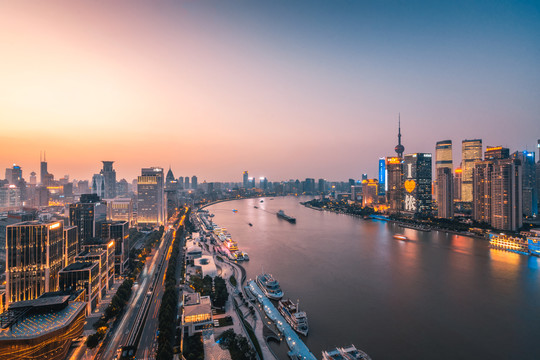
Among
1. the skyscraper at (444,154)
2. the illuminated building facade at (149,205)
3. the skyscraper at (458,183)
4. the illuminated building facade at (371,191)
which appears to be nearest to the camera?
the illuminated building facade at (149,205)

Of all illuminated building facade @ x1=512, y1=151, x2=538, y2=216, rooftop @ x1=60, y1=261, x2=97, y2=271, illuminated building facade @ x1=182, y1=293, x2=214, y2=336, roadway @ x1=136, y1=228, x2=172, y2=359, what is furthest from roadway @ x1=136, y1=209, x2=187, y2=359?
illuminated building facade @ x1=512, y1=151, x2=538, y2=216

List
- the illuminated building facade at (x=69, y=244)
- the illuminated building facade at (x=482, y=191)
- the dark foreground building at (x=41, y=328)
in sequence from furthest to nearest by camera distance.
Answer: the illuminated building facade at (x=482, y=191), the illuminated building facade at (x=69, y=244), the dark foreground building at (x=41, y=328)

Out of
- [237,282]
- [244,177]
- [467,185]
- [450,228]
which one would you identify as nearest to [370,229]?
[450,228]

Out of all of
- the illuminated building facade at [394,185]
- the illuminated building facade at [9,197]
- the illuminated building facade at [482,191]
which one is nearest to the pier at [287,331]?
the illuminated building facade at [482,191]

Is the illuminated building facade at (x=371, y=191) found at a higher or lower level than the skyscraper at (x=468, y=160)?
lower

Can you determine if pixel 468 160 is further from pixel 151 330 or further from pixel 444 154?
pixel 151 330

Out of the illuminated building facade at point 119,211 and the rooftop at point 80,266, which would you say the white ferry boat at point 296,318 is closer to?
the rooftop at point 80,266
